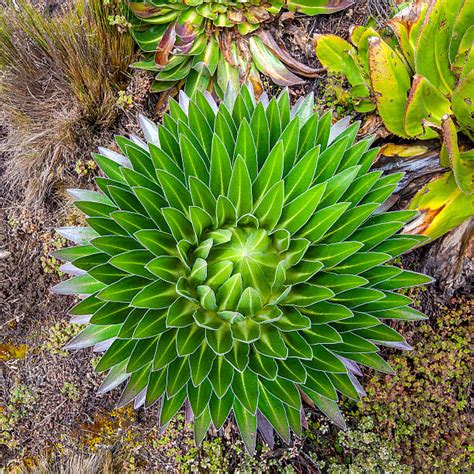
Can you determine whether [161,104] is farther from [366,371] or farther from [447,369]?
[447,369]

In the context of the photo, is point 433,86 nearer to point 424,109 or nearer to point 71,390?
point 424,109

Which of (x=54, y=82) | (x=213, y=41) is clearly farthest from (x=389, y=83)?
(x=54, y=82)

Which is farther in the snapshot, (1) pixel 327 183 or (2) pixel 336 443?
(2) pixel 336 443

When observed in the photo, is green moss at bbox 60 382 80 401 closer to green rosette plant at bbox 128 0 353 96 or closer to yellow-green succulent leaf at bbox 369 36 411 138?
green rosette plant at bbox 128 0 353 96

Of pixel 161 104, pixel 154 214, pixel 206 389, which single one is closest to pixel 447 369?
pixel 206 389

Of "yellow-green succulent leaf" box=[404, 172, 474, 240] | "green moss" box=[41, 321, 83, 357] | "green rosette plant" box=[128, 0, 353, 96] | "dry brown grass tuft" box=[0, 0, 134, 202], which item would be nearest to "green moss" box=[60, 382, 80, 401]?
"green moss" box=[41, 321, 83, 357]
